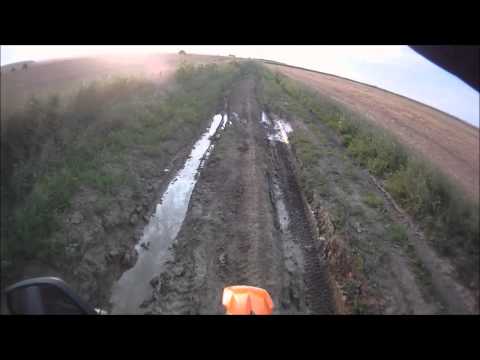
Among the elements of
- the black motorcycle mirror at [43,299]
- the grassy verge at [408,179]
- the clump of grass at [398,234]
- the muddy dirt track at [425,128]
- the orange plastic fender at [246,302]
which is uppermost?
the muddy dirt track at [425,128]

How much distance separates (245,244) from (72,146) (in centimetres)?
452

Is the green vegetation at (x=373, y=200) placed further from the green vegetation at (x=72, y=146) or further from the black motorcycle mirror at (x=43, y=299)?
the black motorcycle mirror at (x=43, y=299)

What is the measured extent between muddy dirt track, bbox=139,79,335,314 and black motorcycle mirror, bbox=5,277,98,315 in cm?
215

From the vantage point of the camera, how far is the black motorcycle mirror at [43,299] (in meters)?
2.53

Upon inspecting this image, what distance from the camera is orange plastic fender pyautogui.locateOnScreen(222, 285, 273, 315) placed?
2.89m

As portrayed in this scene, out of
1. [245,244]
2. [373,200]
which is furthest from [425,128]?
[245,244]

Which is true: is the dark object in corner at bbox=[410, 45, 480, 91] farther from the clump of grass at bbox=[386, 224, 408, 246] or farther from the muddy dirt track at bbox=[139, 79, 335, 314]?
the clump of grass at bbox=[386, 224, 408, 246]

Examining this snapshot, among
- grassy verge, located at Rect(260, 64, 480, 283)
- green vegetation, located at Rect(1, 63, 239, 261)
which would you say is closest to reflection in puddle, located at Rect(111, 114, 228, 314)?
green vegetation, located at Rect(1, 63, 239, 261)

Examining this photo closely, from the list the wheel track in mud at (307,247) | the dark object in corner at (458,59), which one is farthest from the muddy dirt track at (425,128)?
the wheel track in mud at (307,247)

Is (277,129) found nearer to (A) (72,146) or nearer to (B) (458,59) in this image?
(A) (72,146)

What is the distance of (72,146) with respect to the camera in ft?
23.7

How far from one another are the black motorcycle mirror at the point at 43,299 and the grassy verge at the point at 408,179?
3.73m
